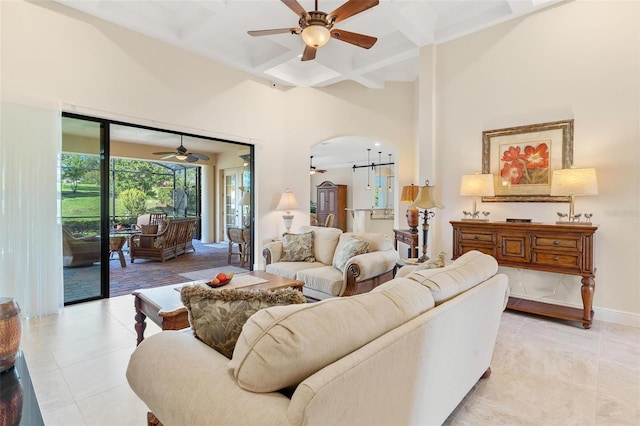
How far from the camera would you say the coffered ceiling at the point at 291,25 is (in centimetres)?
367

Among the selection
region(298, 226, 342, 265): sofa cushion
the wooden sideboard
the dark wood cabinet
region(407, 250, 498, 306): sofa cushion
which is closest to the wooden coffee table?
region(298, 226, 342, 265): sofa cushion

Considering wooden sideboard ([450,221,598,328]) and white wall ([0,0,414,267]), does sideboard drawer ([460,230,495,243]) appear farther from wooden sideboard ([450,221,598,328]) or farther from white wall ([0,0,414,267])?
white wall ([0,0,414,267])

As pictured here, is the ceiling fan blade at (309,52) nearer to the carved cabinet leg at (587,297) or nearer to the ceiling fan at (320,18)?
the ceiling fan at (320,18)

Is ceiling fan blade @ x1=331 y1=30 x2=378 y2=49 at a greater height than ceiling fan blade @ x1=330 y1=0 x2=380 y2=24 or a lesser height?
lesser

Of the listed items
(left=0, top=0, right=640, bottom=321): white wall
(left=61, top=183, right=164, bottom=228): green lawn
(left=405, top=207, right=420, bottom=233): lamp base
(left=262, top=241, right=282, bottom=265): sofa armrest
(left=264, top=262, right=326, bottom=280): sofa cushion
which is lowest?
(left=264, top=262, right=326, bottom=280): sofa cushion

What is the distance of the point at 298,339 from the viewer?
913 millimetres

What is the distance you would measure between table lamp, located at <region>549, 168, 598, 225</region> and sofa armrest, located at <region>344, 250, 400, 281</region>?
1.76 m

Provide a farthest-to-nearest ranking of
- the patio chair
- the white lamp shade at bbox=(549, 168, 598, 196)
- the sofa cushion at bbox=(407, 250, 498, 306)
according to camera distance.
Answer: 1. the patio chair
2. the white lamp shade at bbox=(549, 168, 598, 196)
3. the sofa cushion at bbox=(407, 250, 498, 306)

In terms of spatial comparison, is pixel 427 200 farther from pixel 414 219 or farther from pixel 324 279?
pixel 324 279

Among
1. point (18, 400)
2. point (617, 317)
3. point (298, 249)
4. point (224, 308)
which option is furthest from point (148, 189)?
point (617, 317)

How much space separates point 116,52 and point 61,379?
11.8ft

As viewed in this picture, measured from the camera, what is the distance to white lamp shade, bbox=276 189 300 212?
5.57 meters

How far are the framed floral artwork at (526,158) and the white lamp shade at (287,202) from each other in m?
2.99

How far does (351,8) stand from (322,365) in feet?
9.66
